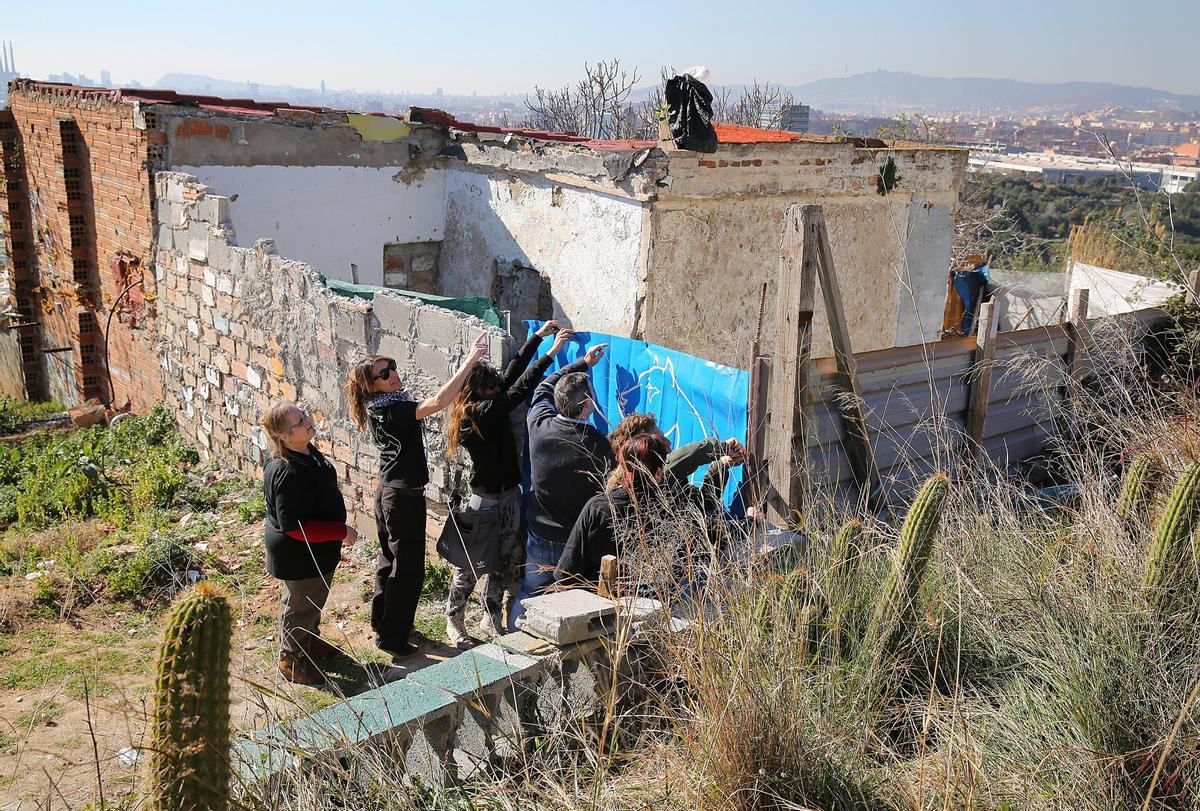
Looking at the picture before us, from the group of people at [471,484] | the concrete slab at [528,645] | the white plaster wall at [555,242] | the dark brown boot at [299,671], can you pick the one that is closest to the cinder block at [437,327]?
the group of people at [471,484]

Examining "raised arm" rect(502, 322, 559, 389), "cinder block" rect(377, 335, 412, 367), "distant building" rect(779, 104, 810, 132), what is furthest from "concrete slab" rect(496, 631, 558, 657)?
"distant building" rect(779, 104, 810, 132)

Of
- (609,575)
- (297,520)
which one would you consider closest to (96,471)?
(297,520)

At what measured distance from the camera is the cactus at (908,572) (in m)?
3.60

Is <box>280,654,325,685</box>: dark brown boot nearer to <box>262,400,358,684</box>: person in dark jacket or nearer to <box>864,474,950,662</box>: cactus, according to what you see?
<box>262,400,358,684</box>: person in dark jacket

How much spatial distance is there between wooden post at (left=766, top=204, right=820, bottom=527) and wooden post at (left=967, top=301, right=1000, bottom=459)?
60.0 inches

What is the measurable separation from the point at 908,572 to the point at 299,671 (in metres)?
3.59

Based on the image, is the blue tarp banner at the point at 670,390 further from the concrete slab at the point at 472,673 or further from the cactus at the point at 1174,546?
the cactus at the point at 1174,546

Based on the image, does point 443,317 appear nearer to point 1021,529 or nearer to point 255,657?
point 255,657

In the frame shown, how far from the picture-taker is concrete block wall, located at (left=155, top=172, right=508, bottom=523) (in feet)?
21.6

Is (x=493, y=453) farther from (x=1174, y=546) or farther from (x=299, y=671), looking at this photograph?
(x=1174, y=546)

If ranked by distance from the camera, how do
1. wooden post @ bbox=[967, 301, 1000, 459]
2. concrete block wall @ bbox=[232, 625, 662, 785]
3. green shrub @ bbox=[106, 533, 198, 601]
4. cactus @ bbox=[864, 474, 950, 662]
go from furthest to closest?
green shrub @ bbox=[106, 533, 198, 601], wooden post @ bbox=[967, 301, 1000, 459], cactus @ bbox=[864, 474, 950, 662], concrete block wall @ bbox=[232, 625, 662, 785]

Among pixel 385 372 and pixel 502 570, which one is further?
pixel 502 570

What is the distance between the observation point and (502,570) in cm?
601

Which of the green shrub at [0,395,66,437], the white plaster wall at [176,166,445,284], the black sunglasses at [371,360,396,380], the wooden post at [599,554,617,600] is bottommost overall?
the green shrub at [0,395,66,437]
